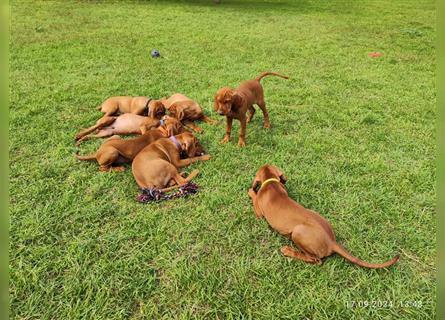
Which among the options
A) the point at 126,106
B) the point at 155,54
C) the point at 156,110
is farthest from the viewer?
the point at 155,54

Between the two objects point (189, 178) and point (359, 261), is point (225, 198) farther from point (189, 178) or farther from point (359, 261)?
point (359, 261)

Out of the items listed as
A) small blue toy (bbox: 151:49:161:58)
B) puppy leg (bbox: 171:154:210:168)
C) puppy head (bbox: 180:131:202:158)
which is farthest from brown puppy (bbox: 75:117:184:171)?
small blue toy (bbox: 151:49:161:58)

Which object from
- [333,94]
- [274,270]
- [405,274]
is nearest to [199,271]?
[274,270]

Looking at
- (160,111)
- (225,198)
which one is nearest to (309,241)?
(225,198)

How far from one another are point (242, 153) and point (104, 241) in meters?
2.45

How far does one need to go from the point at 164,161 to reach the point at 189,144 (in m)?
0.57

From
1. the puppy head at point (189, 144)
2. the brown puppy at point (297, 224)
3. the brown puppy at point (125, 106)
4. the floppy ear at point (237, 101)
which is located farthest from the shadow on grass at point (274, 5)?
the brown puppy at point (297, 224)

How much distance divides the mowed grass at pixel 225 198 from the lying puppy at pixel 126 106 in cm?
32

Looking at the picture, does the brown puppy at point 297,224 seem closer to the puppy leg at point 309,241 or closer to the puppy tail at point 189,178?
the puppy leg at point 309,241

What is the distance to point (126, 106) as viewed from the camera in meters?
6.16

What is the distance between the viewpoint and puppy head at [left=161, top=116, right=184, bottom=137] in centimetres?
515

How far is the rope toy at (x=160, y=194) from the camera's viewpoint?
4.14m

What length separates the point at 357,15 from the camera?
56.7 ft

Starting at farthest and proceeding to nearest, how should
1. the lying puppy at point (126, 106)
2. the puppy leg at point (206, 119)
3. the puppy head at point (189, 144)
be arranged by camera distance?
the puppy leg at point (206, 119) < the lying puppy at point (126, 106) < the puppy head at point (189, 144)
